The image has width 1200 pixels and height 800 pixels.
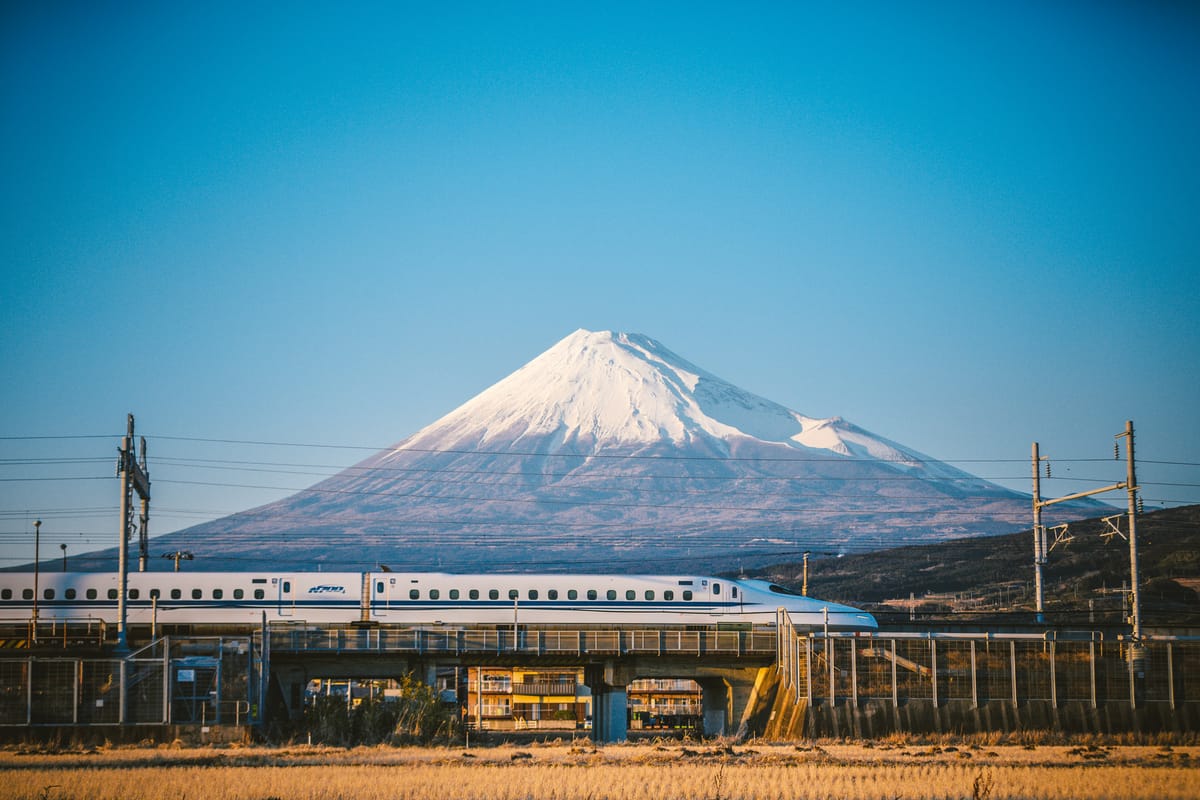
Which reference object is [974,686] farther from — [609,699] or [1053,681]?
[609,699]

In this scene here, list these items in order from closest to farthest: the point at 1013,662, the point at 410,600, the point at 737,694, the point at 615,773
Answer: the point at 615,773
the point at 1013,662
the point at 737,694
the point at 410,600

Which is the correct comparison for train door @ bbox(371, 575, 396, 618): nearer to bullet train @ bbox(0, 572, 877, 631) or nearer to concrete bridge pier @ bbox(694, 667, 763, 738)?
bullet train @ bbox(0, 572, 877, 631)

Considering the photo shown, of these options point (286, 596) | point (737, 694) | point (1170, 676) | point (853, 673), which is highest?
A: point (286, 596)

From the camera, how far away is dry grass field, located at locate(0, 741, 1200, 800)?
31344 millimetres

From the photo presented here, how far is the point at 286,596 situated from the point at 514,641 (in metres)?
14.9

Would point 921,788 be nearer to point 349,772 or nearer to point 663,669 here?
point 349,772

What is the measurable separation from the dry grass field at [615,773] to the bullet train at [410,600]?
2345 cm

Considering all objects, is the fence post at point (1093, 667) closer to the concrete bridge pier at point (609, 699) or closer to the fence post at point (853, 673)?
the fence post at point (853, 673)

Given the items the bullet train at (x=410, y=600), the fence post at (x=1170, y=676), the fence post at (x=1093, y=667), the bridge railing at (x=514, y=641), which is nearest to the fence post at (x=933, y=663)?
the fence post at (x=1093, y=667)

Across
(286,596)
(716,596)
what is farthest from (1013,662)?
(286,596)

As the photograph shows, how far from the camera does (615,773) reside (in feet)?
115

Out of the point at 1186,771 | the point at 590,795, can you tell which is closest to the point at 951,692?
the point at 1186,771

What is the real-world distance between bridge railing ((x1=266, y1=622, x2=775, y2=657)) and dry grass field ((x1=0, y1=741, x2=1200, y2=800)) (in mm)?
13801

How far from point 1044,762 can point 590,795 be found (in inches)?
531
